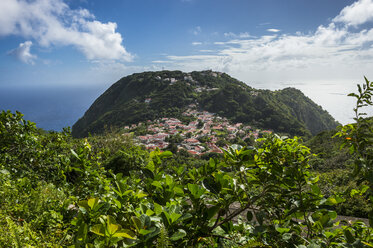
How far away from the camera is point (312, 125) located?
80125 mm

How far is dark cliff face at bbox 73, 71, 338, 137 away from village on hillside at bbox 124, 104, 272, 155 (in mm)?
5761

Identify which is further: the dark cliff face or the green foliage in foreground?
the dark cliff face

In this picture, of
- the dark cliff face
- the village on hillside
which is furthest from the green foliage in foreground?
the dark cliff face

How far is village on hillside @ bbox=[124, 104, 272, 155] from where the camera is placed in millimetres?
47153

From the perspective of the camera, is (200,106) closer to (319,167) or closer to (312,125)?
(312,125)

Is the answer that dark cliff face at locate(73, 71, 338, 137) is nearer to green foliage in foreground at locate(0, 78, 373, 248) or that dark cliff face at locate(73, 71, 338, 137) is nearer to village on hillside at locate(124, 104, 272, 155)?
village on hillside at locate(124, 104, 272, 155)

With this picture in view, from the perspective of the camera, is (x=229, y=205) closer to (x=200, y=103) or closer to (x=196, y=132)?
(x=196, y=132)

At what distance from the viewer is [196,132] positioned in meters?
60.0

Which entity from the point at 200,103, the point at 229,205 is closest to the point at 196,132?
the point at 200,103

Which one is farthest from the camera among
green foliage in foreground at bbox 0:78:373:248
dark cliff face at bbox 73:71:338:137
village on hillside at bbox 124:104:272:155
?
dark cliff face at bbox 73:71:338:137

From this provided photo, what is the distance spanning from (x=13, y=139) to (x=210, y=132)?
5809 centimetres

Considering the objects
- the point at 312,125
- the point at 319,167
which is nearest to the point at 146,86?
the point at 312,125

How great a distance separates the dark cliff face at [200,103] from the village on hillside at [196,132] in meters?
5.76

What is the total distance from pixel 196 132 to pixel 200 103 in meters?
29.9
